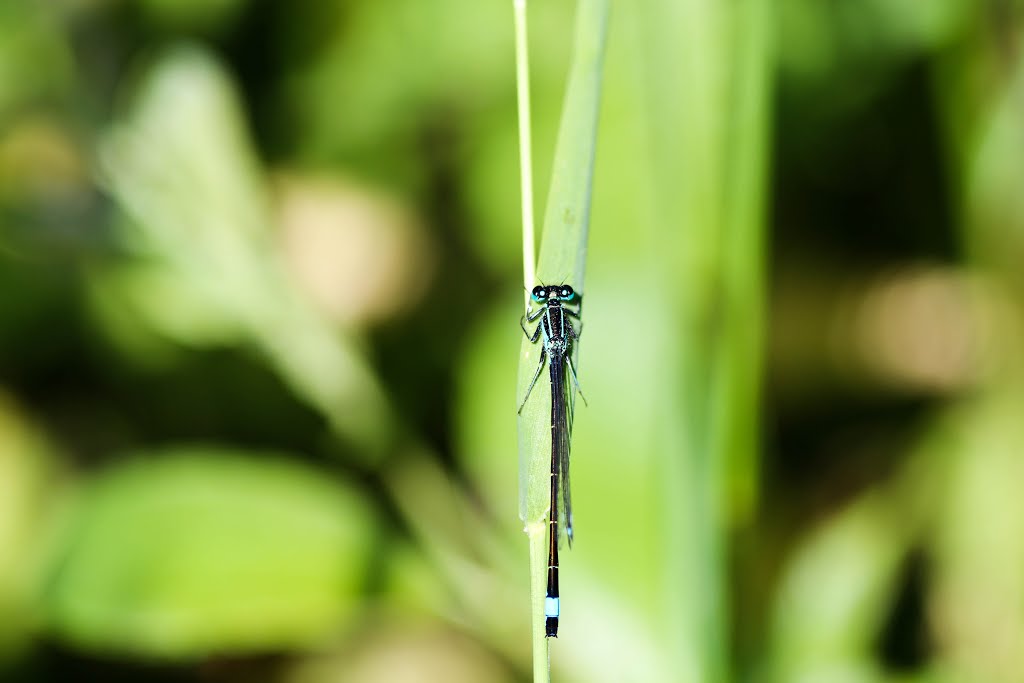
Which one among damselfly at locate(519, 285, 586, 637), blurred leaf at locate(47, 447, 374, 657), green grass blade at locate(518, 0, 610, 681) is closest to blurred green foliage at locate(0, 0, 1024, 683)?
blurred leaf at locate(47, 447, 374, 657)

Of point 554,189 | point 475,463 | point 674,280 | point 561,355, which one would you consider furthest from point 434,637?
point 554,189

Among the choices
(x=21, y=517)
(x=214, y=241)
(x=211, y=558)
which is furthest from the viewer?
(x=21, y=517)

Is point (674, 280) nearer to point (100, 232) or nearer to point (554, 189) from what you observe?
point (554, 189)

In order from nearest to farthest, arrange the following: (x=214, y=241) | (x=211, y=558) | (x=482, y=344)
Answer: (x=211, y=558), (x=214, y=241), (x=482, y=344)

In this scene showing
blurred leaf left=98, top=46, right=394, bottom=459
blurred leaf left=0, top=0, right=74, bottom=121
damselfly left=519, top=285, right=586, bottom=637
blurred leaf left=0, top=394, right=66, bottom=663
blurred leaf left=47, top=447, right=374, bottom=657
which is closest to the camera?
damselfly left=519, top=285, right=586, bottom=637

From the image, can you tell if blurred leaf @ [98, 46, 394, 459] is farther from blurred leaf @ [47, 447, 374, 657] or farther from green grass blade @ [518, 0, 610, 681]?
green grass blade @ [518, 0, 610, 681]

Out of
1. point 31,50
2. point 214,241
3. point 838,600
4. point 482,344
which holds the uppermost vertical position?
point 31,50

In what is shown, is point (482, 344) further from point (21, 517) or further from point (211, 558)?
point (21, 517)

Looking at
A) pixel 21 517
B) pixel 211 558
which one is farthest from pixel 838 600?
pixel 21 517
